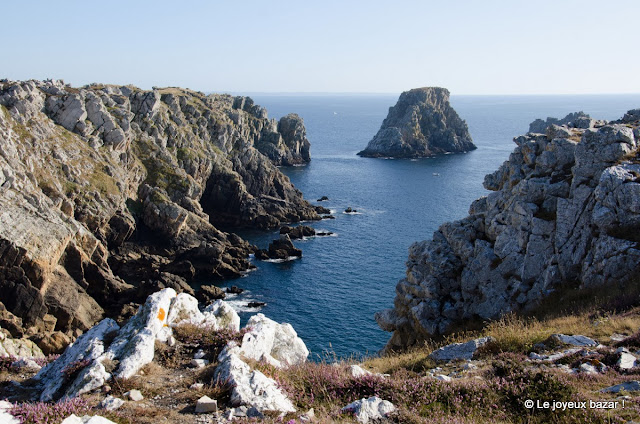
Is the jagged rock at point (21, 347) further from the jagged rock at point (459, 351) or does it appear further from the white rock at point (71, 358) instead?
the jagged rock at point (459, 351)

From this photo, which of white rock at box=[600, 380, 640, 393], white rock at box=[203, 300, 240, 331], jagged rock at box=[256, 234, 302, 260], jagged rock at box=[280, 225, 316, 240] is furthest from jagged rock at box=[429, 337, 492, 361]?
jagged rock at box=[280, 225, 316, 240]

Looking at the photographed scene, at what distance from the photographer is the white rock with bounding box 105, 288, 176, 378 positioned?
1396 cm

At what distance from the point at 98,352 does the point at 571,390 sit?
40.6 ft

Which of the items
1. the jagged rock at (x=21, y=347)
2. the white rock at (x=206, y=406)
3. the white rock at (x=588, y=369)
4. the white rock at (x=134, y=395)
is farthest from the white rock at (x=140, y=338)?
the jagged rock at (x=21, y=347)

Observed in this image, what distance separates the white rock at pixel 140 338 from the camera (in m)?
14.0

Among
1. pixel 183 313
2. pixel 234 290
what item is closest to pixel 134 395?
pixel 183 313

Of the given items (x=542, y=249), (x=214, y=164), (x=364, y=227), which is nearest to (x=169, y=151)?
(x=214, y=164)

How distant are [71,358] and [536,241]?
24103 mm

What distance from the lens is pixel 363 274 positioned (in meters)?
73.9

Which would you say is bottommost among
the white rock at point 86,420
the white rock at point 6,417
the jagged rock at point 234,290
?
the jagged rock at point 234,290

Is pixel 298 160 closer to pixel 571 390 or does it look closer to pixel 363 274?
pixel 363 274

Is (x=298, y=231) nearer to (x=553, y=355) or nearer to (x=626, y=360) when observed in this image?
(x=553, y=355)

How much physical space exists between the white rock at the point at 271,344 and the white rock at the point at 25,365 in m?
6.93

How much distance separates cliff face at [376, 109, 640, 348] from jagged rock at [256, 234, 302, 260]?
4777 centimetres
